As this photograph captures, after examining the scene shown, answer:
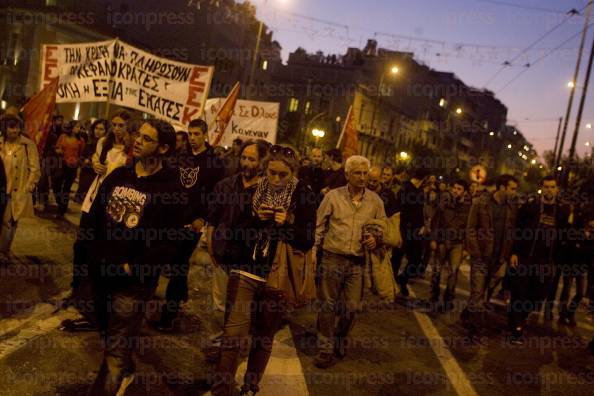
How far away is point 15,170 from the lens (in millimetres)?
6531

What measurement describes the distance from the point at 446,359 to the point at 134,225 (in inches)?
161

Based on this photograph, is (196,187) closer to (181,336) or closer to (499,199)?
(181,336)

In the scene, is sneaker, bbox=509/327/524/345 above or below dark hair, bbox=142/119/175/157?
below

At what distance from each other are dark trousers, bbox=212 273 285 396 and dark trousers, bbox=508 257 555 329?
452 cm

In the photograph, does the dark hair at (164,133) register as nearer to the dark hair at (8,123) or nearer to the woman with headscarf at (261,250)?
the woman with headscarf at (261,250)

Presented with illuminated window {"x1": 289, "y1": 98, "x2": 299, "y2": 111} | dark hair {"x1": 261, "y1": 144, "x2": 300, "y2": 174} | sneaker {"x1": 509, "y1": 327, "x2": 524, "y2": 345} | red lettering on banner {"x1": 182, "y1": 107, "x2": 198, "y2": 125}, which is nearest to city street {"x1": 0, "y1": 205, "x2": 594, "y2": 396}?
sneaker {"x1": 509, "y1": 327, "x2": 524, "y2": 345}

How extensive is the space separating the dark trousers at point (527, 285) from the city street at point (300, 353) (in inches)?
16.8

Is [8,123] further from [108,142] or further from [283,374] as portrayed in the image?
[283,374]

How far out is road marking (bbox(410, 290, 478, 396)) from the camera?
17.4ft

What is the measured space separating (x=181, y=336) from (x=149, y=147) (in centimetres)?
244

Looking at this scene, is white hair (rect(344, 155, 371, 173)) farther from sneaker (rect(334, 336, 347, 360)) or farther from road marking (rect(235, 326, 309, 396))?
road marking (rect(235, 326, 309, 396))

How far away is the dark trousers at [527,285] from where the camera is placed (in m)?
7.34

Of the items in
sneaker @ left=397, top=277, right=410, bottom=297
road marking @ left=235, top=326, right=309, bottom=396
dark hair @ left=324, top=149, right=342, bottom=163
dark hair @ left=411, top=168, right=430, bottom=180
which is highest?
dark hair @ left=324, top=149, right=342, bottom=163

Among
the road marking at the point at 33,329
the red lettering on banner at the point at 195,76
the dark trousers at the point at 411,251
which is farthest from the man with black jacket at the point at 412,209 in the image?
the road marking at the point at 33,329
